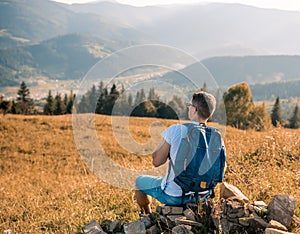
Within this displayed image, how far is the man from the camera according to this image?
410 cm

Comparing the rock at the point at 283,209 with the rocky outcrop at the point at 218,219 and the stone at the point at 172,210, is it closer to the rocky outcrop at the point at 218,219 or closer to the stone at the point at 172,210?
the rocky outcrop at the point at 218,219

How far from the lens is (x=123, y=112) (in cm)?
590

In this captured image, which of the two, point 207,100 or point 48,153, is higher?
point 207,100

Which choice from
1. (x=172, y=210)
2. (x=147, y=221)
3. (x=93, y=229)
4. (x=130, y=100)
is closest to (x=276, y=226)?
(x=172, y=210)

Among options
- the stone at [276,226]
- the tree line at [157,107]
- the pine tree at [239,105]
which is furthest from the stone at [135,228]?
the pine tree at [239,105]

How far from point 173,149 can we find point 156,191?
853 millimetres

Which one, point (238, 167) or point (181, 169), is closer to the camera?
point (181, 169)

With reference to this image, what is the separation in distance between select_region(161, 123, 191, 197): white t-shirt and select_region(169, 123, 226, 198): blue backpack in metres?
0.07

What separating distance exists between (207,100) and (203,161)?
32.1 inches

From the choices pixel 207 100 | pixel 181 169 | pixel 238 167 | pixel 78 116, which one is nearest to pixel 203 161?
pixel 181 169

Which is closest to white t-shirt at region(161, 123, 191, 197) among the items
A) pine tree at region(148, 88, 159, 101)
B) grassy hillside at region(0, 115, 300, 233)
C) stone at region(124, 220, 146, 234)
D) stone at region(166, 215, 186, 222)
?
stone at region(166, 215, 186, 222)

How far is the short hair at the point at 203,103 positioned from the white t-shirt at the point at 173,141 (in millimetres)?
341

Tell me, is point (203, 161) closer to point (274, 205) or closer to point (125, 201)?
point (274, 205)

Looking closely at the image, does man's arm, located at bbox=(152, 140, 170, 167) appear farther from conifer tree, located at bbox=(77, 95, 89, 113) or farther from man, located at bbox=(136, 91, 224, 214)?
conifer tree, located at bbox=(77, 95, 89, 113)
